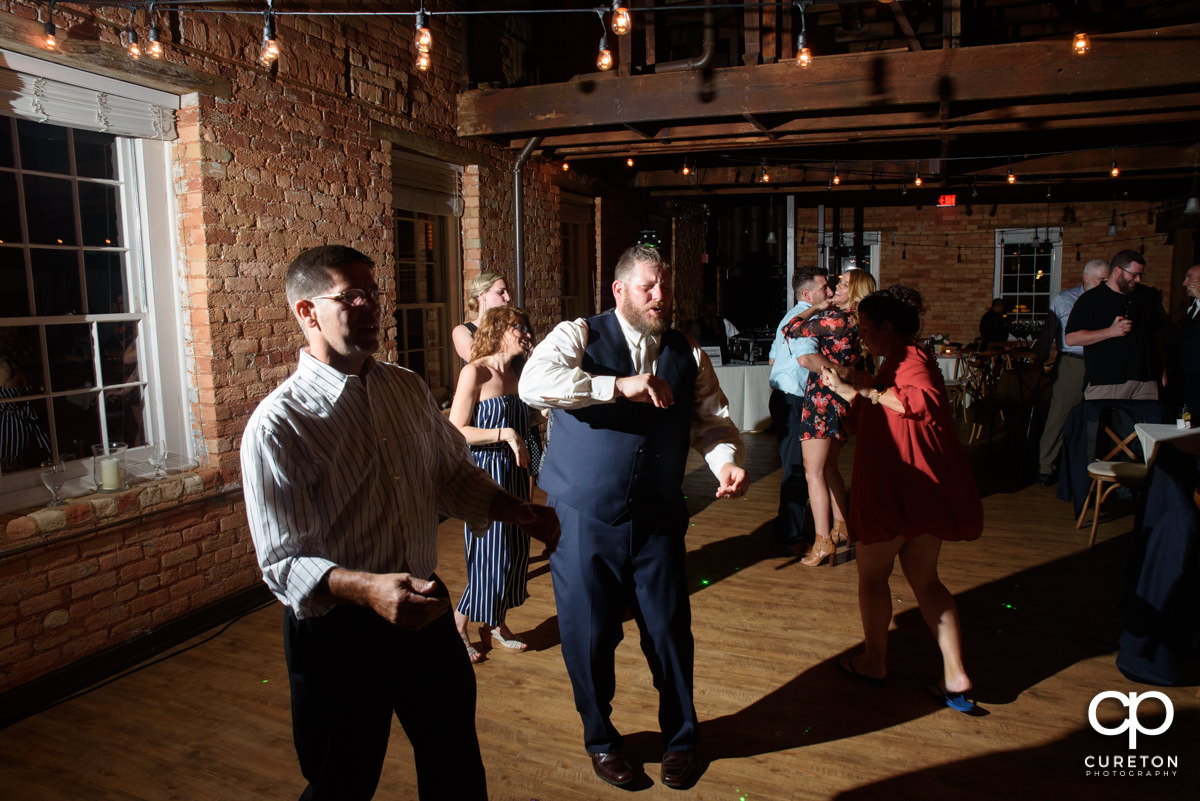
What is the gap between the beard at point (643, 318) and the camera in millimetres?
2371

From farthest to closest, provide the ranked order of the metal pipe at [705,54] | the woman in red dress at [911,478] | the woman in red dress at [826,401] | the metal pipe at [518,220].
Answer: the metal pipe at [518,220], the metal pipe at [705,54], the woman in red dress at [826,401], the woman in red dress at [911,478]

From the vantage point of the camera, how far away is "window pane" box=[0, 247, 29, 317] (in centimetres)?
324

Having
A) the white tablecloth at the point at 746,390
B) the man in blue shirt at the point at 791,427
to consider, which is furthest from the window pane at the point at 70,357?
the white tablecloth at the point at 746,390

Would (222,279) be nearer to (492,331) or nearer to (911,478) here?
(492,331)

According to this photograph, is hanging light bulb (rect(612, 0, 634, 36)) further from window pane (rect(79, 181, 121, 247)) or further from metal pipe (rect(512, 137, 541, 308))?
metal pipe (rect(512, 137, 541, 308))

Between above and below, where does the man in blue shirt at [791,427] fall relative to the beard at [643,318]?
below

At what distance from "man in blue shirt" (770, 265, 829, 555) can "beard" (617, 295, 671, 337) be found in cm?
228

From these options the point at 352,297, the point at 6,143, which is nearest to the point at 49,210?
the point at 6,143

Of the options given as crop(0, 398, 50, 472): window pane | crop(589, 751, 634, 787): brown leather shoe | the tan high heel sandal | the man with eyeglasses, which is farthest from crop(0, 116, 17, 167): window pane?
the man with eyeglasses

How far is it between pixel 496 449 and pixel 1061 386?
191 inches

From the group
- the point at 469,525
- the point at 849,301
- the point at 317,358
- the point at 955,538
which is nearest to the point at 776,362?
the point at 849,301

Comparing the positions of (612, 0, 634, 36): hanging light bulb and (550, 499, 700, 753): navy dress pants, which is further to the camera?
(612, 0, 634, 36): hanging light bulb

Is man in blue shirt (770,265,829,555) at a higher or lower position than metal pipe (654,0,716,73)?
lower

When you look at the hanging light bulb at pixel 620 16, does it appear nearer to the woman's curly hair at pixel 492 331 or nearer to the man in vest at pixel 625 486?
the woman's curly hair at pixel 492 331
